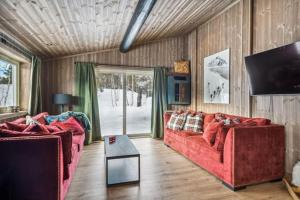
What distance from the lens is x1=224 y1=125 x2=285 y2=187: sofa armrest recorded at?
7.68ft

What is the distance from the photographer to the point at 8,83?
3.42m

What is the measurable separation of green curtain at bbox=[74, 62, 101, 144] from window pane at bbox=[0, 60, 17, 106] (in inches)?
52.3

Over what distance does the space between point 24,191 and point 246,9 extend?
4.17 meters

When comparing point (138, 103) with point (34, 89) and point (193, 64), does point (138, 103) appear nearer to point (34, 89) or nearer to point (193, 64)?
point (193, 64)

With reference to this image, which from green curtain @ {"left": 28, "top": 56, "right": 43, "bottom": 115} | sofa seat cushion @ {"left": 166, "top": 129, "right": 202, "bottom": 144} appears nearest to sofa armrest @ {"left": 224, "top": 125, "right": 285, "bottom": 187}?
sofa seat cushion @ {"left": 166, "top": 129, "right": 202, "bottom": 144}

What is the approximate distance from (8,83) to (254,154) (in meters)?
4.25

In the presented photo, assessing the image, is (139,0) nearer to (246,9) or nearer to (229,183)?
(246,9)

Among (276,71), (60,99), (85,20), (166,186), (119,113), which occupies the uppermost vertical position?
(85,20)

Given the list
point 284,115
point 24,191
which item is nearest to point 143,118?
point 284,115

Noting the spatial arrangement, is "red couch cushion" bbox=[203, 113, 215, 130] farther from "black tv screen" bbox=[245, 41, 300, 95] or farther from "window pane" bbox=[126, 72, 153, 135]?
"window pane" bbox=[126, 72, 153, 135]

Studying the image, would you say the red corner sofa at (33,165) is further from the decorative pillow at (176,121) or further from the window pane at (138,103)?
the window pane at (138,103)

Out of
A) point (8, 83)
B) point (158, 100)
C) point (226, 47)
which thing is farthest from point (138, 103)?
point (8, 83)

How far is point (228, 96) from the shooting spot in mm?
3797

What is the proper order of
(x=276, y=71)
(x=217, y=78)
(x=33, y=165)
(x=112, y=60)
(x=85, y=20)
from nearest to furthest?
(x=33, y=165) → (x=276, y=71) → (x=85, y=20) → (x=217, y=78) → (x=112, y=60)
